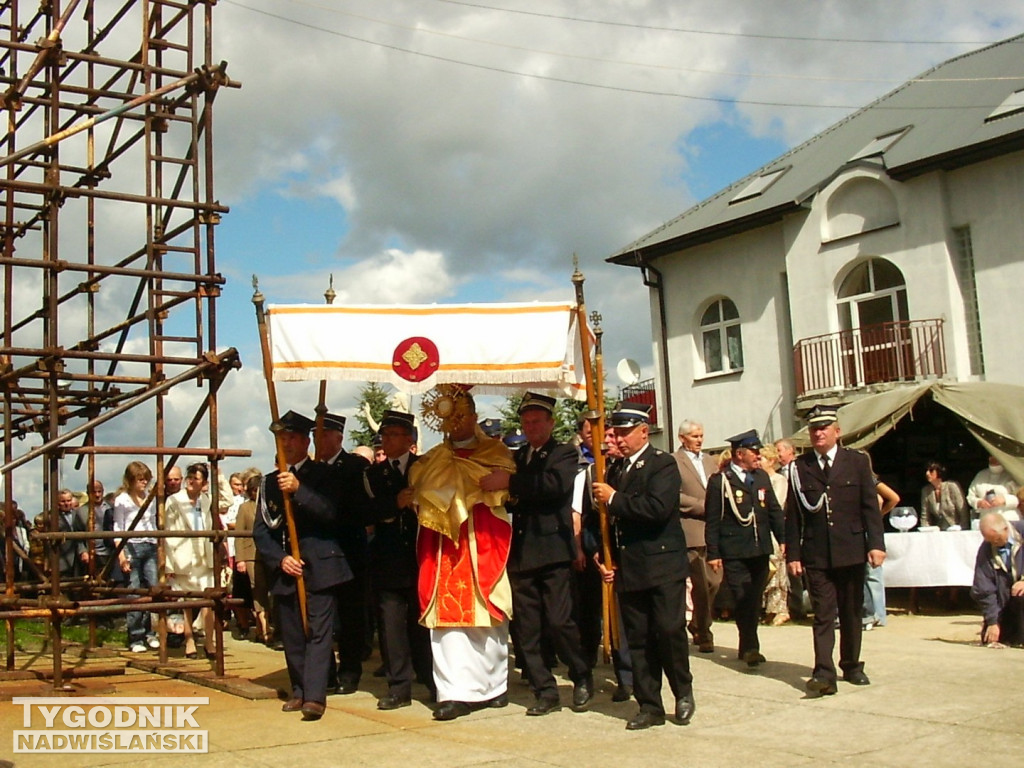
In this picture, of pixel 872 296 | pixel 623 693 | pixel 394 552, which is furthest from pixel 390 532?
pixel 872 296

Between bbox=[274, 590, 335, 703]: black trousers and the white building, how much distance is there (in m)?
15.7

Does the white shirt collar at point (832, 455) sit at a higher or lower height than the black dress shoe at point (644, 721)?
higher

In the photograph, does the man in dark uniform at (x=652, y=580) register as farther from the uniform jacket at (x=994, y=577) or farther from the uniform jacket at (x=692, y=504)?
the uniform jacket at (x=994, y=577)

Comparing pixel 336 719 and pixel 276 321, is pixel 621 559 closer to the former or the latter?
pixel 336 719

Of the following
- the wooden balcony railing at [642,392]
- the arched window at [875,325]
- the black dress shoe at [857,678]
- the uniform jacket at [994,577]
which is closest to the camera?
the black dress shoe at [857,678]

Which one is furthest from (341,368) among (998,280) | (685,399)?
(685,399)

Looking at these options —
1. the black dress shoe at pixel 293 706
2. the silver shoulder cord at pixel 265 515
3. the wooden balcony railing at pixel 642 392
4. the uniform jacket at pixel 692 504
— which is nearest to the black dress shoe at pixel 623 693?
the black dress shoe at pixel 293 706

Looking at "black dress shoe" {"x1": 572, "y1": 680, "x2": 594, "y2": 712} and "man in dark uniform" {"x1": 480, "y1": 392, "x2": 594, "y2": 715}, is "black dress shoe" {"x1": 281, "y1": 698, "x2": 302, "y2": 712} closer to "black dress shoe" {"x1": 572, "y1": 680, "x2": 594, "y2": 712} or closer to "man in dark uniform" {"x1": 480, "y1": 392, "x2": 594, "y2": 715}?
"man in dark uniform" {"x1": 480, "y1": 392, "x2": 594, "y2": 715}

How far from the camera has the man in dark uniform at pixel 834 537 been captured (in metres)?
7.51

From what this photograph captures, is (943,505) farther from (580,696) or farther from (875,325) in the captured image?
(580,696)

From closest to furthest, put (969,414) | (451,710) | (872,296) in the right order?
(451,710)
(969,414)
(872,296)

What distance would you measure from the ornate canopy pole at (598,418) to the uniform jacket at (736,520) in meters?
1.42

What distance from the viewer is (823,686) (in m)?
7.26

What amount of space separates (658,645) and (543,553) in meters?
0.89
